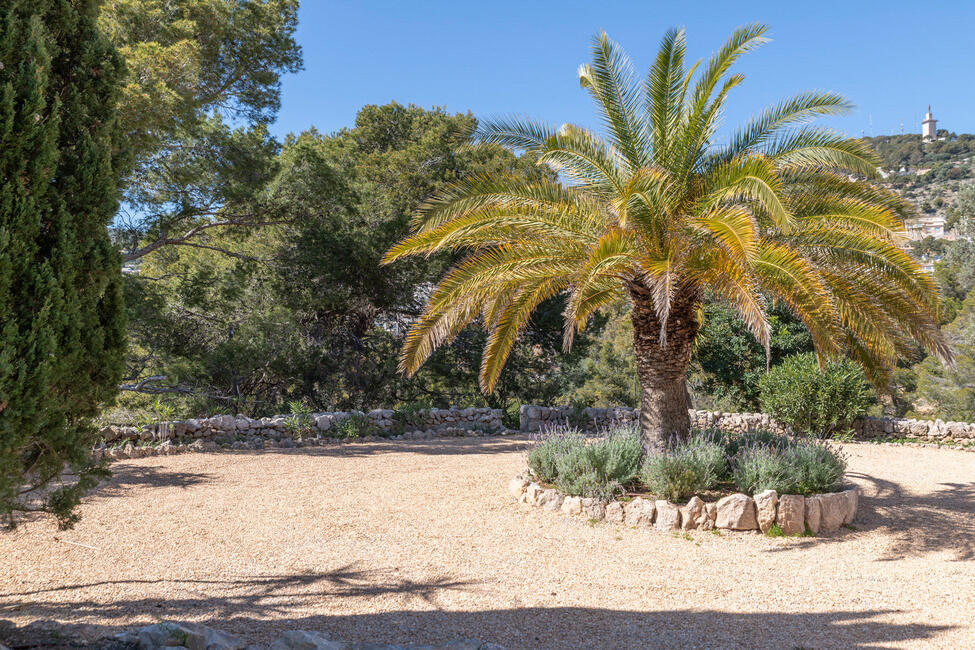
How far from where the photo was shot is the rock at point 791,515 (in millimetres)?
6109

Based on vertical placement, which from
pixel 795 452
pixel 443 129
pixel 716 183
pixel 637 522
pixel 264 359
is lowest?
pixel 637 522

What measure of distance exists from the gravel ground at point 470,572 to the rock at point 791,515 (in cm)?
21

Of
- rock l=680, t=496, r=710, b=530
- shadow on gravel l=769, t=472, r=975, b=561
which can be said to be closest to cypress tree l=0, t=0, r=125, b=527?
rock l=680, t=496, r=710, b=530

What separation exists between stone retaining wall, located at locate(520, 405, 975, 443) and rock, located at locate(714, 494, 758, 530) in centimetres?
655

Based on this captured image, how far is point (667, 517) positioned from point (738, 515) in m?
0.71

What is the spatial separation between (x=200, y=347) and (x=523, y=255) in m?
9.99

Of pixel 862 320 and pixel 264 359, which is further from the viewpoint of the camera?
pixel 264 359

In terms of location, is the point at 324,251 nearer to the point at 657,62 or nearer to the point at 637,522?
the point at 657,62

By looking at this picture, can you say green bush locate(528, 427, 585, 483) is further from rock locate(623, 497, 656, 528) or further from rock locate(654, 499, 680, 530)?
rock locate(654, 499, 680, 530)

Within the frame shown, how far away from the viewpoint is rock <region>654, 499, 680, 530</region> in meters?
6.16

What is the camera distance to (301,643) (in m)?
3.00

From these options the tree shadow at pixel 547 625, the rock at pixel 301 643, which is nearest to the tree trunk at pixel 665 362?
the tree shadow at pixel 547 625

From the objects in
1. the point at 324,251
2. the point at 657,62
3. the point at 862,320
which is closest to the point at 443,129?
the point at 324,251

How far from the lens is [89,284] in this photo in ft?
12.3
